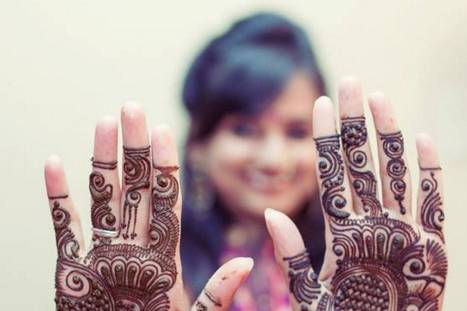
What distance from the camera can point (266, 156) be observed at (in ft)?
4.60

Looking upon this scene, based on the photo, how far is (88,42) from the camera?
1398 millimetres

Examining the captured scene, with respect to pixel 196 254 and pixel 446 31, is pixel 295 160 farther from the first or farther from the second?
pixel 446 31

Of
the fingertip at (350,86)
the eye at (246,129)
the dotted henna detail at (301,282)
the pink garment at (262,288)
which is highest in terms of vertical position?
the fingertip at (350,86)

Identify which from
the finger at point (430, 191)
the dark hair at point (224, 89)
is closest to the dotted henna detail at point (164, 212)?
the finger at point (430, 191)

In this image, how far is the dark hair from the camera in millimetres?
1411

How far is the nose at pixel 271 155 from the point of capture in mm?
1401

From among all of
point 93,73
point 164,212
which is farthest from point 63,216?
point 93,73

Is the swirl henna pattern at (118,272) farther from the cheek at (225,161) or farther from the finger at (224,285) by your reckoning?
the cheek at (225,161)

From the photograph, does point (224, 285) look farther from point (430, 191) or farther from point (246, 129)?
point (246, 129)

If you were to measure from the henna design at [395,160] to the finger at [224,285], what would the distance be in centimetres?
22

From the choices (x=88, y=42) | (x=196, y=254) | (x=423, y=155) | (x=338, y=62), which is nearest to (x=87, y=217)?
(x=196, y=254)

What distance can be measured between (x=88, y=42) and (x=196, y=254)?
0.47 meters

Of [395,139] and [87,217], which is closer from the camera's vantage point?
[395,139]

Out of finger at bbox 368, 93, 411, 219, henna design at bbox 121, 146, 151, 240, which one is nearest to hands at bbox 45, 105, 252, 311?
henna design at bbox 121, 146, 151, 240
